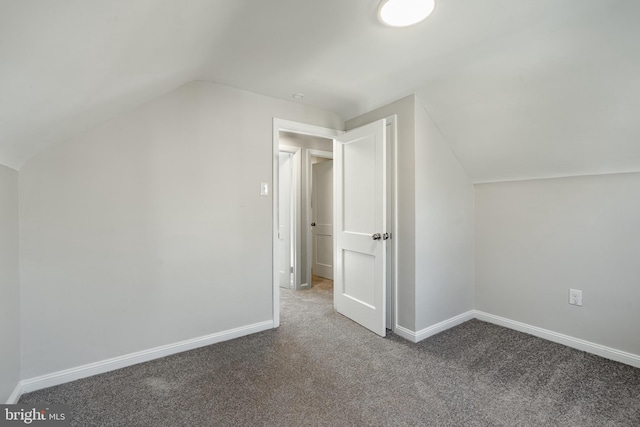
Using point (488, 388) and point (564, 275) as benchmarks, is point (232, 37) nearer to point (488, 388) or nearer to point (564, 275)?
point (488, 388)

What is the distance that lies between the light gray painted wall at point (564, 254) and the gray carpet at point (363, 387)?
0.92 feet

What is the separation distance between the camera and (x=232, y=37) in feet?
5.43

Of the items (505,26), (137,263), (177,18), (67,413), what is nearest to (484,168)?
(505,26)

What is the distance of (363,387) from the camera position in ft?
5.83

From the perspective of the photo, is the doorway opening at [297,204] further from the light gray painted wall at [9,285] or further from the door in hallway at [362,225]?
the light gray painted wall at [9,285]

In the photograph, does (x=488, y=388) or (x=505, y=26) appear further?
(x=488, y=388)

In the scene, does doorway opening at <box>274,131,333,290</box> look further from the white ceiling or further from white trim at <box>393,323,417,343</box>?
white trim at <box>393,323,417,343</box>

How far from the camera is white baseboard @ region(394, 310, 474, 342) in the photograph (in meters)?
2.41

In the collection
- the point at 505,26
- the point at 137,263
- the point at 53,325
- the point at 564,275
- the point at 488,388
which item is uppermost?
the point at 505,26

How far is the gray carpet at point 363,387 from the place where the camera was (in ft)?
5.00

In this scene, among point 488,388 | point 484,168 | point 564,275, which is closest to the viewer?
point 488,388

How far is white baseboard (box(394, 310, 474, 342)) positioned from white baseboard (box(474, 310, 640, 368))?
0.89ft

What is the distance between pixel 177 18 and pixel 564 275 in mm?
3206

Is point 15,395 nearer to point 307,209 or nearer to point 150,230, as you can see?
point 150,230
